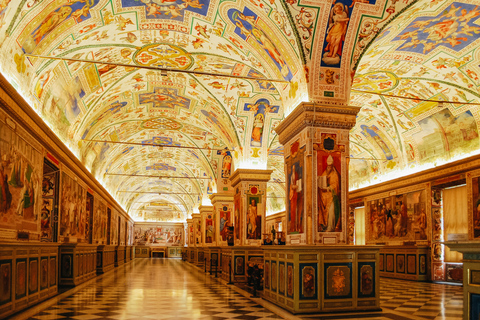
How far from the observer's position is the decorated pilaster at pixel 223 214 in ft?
90.5

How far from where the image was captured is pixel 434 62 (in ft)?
52.6

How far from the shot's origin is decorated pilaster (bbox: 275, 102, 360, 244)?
36.0 ft

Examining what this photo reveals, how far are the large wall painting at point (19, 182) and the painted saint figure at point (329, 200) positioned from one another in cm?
771

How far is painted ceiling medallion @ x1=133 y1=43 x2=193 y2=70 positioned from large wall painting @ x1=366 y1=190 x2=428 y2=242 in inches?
480

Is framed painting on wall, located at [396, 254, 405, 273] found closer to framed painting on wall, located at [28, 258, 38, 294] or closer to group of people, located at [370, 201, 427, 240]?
group of people, located at [370, 201, 427, 240]

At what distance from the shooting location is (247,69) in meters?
16.4

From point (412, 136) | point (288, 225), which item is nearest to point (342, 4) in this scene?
point (288, 225)

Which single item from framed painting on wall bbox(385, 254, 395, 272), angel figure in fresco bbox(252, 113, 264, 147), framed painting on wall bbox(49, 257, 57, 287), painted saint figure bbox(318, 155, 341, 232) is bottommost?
framed painting on wall bbox(385, 254, 395, 272)

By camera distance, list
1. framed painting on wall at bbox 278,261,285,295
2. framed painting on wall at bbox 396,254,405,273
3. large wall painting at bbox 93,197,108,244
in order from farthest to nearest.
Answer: large wall painting at bbox 93,197,108,244, framed painting on wall at bbox 396,254,405,273, framed painting on wall at bbox 278,261,285,295

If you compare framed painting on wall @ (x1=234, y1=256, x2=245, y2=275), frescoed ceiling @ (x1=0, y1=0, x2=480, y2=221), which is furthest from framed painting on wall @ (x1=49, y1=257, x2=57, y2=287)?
framed painting on wall @ (x1=234, y1=256, x2=245, y2=275)

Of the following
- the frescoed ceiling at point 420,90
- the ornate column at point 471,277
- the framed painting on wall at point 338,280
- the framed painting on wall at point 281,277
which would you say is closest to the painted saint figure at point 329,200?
the framed painting on wall at point 338,280

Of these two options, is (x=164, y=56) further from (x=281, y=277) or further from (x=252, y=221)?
(x=281, y=277)

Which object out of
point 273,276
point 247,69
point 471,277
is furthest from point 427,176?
point 471,277

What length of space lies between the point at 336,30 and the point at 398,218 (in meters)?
13.4
